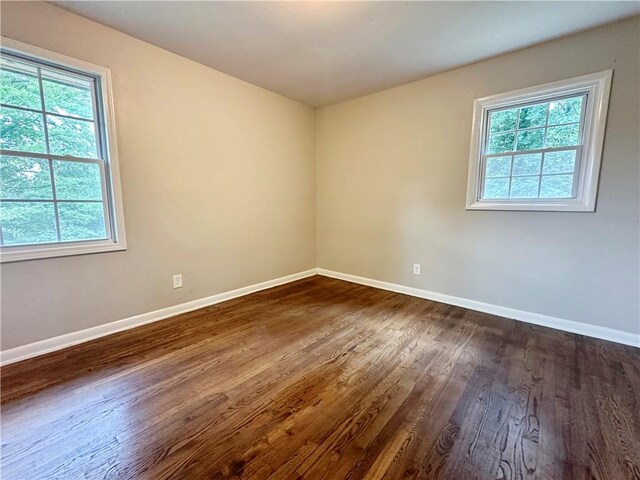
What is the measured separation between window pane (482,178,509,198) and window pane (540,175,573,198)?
0.29m

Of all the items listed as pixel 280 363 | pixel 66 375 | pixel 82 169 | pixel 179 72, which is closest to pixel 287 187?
pixel 179 72

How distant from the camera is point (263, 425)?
1.45 meters

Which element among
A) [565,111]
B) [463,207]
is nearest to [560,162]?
[565,111]

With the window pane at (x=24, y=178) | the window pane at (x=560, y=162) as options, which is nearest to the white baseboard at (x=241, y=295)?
the window pane at (x=24, y=178)

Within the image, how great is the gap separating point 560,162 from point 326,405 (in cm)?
285

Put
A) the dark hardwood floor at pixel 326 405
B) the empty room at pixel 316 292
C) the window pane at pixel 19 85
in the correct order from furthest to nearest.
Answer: the window pane at pixel 19 85 → the empty room at pixel 316 292 → the dark hardwood floor at pixel 326 405

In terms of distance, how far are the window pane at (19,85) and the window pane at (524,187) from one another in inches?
161

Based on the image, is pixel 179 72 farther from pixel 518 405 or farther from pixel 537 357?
pixel 537 357

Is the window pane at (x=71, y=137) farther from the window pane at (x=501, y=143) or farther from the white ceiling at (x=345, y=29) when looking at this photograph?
the window pane at (x=501, y=143)

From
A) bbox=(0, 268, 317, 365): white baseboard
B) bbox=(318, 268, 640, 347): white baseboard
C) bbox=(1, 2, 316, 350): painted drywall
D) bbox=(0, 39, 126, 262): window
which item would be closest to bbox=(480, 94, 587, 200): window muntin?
bbox=(318, 268, 640, 347): white baseboard

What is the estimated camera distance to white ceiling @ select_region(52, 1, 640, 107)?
1983mm

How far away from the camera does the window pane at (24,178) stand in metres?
1.95

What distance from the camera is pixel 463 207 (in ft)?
9.91

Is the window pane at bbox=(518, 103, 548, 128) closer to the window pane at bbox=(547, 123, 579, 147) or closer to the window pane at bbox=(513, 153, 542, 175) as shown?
the window pane at bbox=(547, 123, 579, 147)
